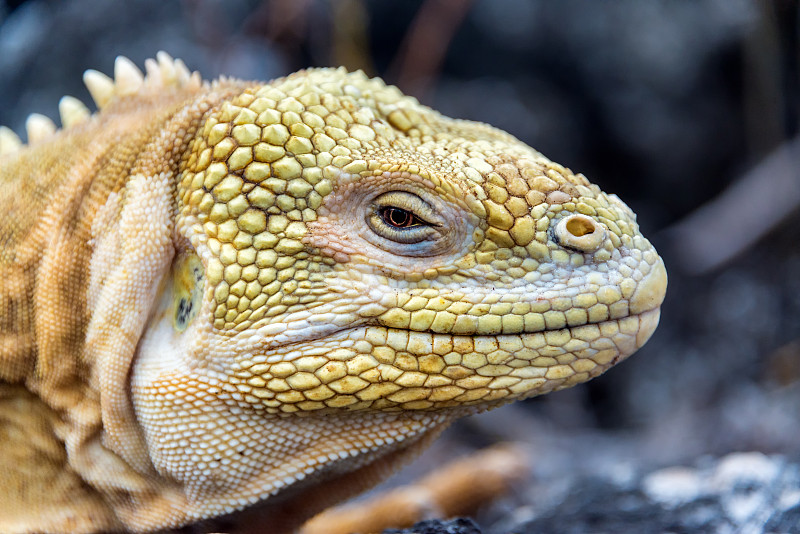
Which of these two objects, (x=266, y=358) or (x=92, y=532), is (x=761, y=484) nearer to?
(x=266, y=358)

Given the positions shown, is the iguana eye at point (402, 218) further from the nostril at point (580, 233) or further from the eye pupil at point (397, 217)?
the nostril at point (580, 233)

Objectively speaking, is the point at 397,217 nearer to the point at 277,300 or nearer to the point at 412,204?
the point at 412,204

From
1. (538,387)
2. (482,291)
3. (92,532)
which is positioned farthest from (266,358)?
(92,532)

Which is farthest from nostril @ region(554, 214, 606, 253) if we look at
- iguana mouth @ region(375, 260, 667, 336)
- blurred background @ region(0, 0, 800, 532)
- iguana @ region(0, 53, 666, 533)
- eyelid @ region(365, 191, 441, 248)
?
blurred background @ region(0, 0, 800, 532)

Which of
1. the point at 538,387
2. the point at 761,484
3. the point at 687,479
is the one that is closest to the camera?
the point at 538,387

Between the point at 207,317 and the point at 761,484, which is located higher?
the point at 761,484

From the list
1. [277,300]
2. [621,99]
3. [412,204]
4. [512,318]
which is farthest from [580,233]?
[621,99]

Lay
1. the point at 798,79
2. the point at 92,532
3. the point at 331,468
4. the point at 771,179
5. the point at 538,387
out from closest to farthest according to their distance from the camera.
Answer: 1. the point at 538,387
2. the point at 331,468
3. the point at 92,532
4. the point at 771,179
5. the point at 798,79
